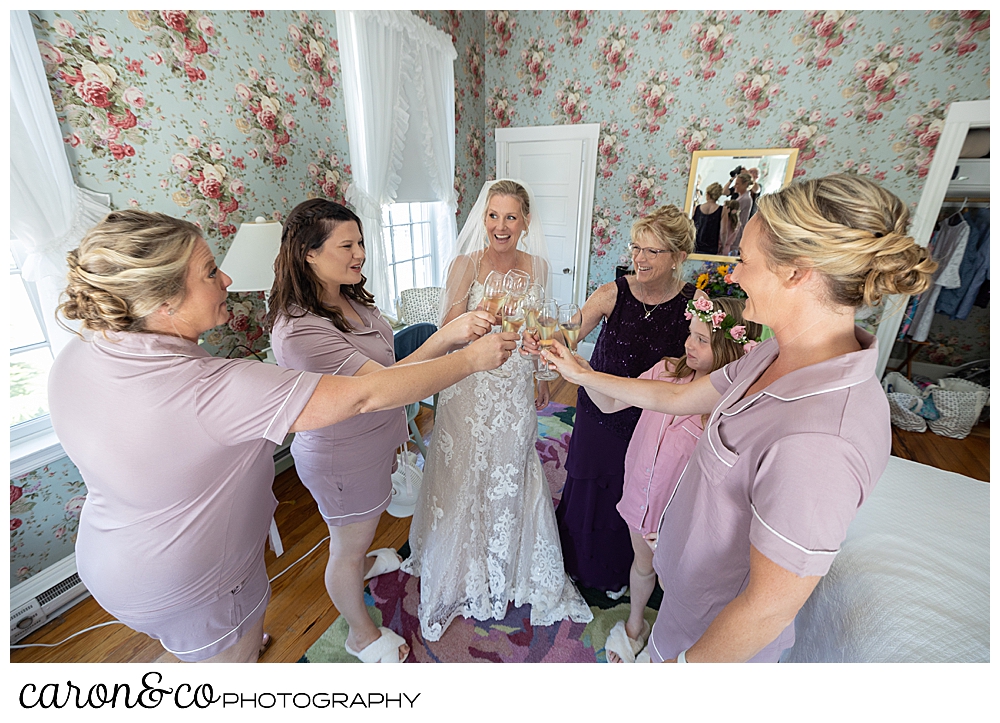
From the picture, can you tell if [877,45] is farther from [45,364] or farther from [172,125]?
[45,364]

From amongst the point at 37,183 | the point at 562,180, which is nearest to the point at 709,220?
the point at 562,180

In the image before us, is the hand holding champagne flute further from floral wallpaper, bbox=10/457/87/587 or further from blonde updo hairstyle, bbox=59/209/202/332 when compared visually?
floral wallpaper, bbox=10/457/87/587

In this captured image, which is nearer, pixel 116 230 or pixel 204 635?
pixel 116 230

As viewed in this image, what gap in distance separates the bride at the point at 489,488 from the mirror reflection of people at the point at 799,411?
81 cm

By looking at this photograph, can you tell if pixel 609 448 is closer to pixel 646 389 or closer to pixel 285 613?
pixel 646 389

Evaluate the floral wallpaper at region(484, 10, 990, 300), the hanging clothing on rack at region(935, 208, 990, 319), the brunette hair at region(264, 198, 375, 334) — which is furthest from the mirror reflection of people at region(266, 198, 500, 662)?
the hanging clothing on rack at region(935, 208, 990, 319)

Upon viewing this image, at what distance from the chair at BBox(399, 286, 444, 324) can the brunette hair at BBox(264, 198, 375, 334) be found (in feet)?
7.35

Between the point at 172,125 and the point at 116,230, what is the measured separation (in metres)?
1.76

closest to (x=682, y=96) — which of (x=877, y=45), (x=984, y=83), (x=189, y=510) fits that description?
(x=877, y=45)

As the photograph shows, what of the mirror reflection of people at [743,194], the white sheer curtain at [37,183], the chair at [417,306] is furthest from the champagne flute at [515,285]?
the mirror reflection of people at [743,194]

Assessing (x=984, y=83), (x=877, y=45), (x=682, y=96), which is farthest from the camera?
(x=682, y=96)

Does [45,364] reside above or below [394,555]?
above

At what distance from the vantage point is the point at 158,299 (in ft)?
2.82

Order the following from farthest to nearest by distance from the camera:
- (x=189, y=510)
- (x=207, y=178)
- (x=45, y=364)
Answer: (x=207, y=178), (x=45, y=364), (x=189, y=510)
